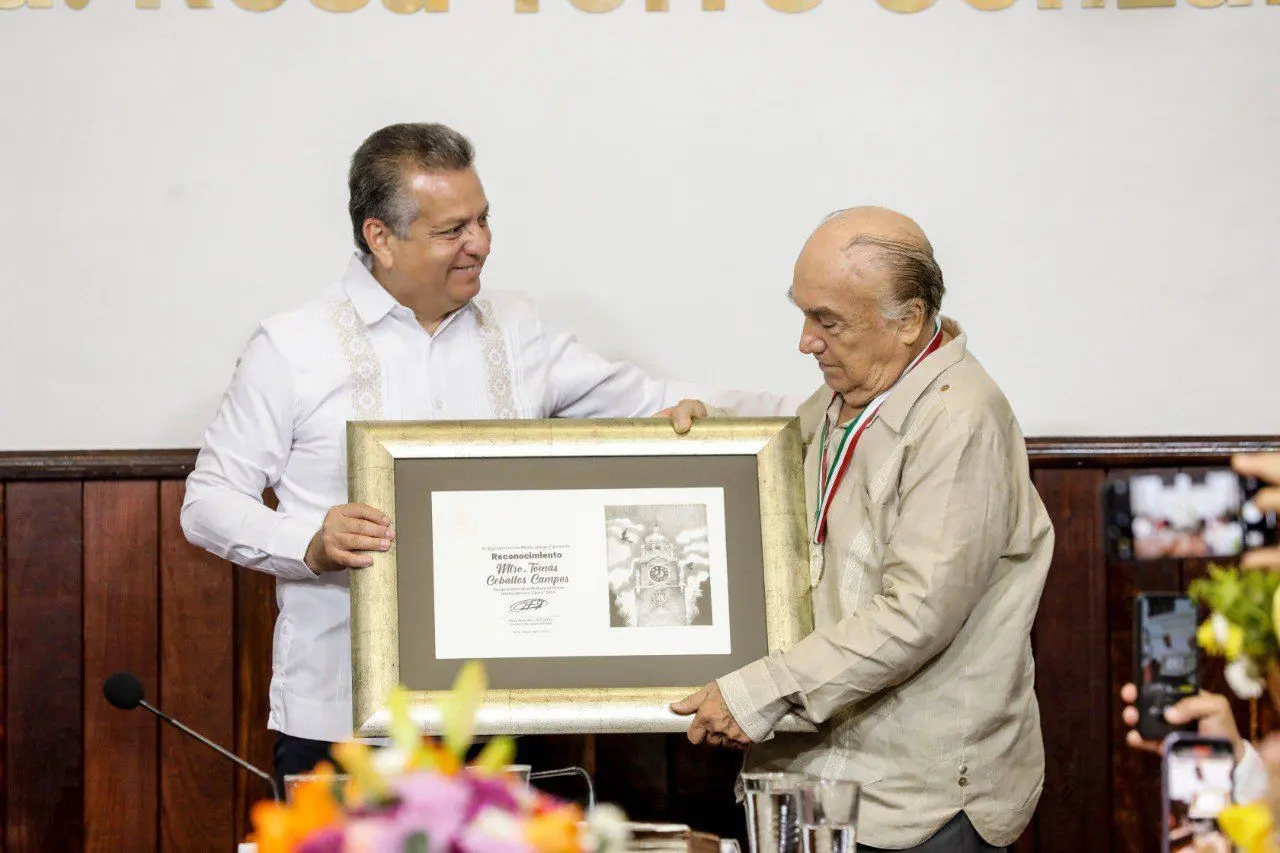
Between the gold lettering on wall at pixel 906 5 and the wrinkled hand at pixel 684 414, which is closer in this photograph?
the wrinkled hand at pixel 684 414

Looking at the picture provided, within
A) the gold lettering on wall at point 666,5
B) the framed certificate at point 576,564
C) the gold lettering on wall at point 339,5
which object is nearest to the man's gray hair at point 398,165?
the framed certificate at point 576,564

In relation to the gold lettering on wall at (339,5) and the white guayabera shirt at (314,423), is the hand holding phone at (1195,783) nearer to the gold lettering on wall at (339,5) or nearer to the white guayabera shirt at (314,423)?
the white guayabera shirt at (314,423)

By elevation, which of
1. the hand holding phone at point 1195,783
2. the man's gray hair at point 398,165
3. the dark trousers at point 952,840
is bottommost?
the dark trousers at point 952,840

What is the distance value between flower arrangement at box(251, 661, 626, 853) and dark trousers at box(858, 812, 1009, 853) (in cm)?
127

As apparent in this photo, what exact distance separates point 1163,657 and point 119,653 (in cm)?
256

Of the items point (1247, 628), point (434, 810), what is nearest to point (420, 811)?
point (434, 810)

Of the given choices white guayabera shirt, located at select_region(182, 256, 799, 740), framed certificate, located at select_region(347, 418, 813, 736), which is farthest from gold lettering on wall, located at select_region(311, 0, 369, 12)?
framed certificate, located at select_region(347, 418, 813, 736)

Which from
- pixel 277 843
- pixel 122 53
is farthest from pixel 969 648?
pixel 122 53

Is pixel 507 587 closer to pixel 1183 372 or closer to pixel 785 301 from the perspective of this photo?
pixel 785 301

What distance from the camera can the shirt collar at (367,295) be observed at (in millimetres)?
2654

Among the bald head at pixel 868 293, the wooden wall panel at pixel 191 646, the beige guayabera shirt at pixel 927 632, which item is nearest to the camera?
the beige guayabera shirt at pixel 927 632

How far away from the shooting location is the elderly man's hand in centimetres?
224

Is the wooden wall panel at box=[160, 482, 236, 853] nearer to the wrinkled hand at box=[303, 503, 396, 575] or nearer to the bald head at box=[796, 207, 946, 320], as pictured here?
the wrinkled hand at box=[303, 503, 396, 575]

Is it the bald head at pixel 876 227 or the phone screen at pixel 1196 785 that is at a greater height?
the bald head at pixel 876 227
